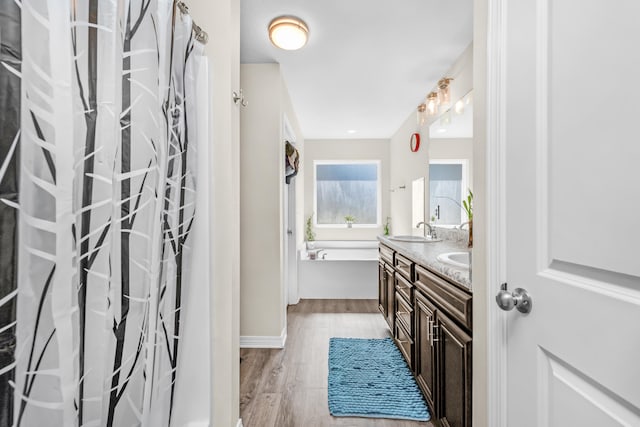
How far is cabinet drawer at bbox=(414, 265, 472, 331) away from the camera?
121 cm

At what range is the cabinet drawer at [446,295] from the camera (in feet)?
3.96

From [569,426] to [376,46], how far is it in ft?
7.79

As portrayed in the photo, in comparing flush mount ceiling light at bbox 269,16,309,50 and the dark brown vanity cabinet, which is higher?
flush mount ceiling light at bbox 269,16,309,50

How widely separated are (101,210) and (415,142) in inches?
133

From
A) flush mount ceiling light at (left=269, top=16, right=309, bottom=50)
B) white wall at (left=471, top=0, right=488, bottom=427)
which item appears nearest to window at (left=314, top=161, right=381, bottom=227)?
flush mount ceiling light at (left=269, top=16, right=309, bottom=50)

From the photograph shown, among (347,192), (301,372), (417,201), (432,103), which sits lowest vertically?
(301,372)

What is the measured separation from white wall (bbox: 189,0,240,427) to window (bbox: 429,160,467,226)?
1.83 metres

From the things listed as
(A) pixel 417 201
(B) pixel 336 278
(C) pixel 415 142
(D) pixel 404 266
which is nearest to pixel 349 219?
(B) pixel 336 278

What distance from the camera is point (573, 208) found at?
0.67 meters

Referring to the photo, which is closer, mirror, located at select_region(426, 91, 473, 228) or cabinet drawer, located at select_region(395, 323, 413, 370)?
cabinet drawer, located at select_region(395, 323, 413, 370)

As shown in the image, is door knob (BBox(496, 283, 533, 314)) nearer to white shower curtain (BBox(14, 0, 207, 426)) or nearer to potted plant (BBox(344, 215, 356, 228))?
white shower curtain (BBox(14, 0, 207, 426))

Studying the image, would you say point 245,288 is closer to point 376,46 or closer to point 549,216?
point 376,46

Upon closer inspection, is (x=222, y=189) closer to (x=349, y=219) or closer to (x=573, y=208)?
(x=573, y=208)

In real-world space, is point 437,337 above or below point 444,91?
below
